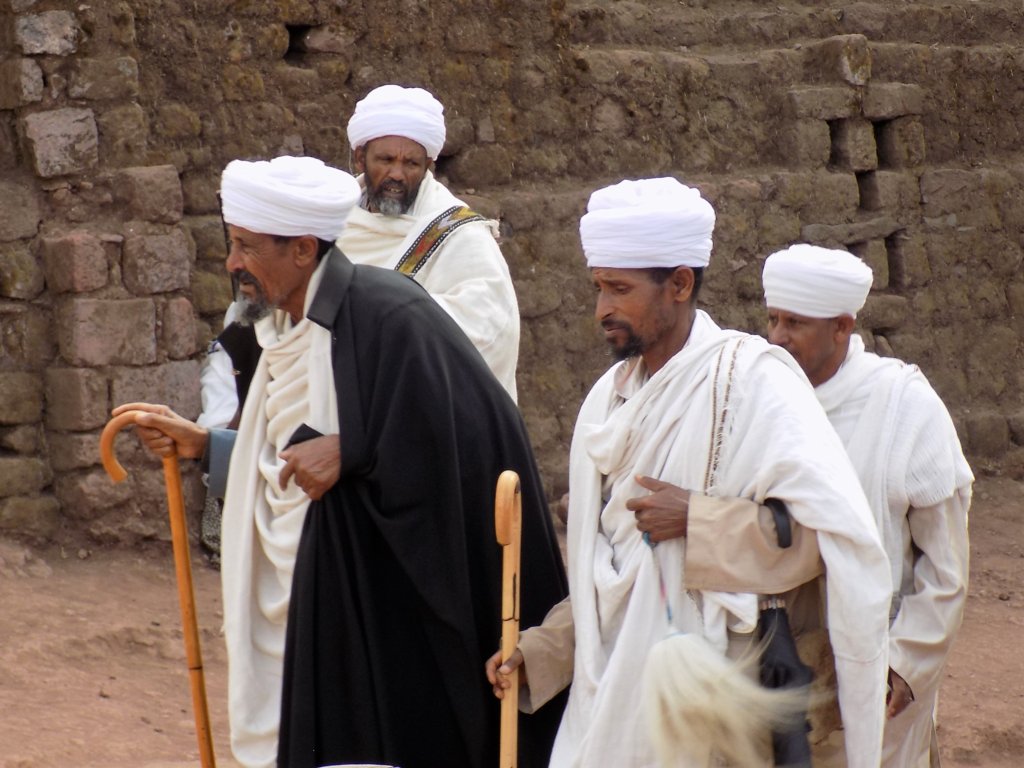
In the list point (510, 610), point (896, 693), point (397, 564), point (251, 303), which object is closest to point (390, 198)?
point (251, 303)

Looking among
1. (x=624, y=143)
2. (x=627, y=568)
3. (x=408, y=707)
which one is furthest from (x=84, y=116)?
(x=627, y=568)

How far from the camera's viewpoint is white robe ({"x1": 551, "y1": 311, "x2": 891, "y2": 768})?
2.95 meters

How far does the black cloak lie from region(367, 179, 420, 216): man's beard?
1528mm

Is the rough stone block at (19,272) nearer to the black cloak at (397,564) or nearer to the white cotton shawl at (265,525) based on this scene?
the white cotton shawl at (265,525)

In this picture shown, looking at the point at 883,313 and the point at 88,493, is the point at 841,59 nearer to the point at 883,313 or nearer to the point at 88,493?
the point at 883,313

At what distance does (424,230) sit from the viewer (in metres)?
5.10

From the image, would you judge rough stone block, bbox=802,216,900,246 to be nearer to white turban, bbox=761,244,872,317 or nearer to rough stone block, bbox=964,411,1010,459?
rough stone block, bbox=964,411,1010,459

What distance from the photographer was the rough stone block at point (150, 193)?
6730mm

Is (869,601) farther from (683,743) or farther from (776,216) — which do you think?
(776,216)

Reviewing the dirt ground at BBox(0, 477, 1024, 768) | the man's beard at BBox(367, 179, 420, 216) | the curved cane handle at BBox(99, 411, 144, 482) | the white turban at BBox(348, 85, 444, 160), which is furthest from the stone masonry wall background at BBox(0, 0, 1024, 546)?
the curved cane handle at BBox(99, 411, 144, 482)

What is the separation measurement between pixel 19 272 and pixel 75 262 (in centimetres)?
25

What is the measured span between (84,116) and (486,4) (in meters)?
2.29

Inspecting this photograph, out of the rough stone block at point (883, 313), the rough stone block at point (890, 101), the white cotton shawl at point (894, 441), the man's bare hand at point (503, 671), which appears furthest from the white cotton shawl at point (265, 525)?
the rough stone block at point (890, 101)

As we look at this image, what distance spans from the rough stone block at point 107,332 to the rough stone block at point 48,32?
3.50 ft
